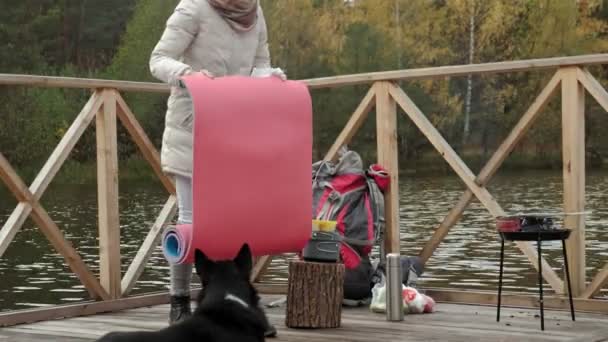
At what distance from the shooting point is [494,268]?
32.1ft

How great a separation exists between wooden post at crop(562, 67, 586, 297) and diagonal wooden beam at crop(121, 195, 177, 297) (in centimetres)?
205

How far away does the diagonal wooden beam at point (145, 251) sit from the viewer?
20.7ft

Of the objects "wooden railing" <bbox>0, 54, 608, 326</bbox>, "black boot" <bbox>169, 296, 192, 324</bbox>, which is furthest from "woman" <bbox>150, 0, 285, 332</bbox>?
"wooden railing" <bbox>0, 54, 608, 326</bbox>

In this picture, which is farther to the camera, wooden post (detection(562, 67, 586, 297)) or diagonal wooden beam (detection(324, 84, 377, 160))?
diagonal wooden beam (detection(324, 84, 377, 160))

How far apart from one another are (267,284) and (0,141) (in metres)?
30.9

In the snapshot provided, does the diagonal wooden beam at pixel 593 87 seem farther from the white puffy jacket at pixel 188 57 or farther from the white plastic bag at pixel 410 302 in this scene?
the white puffy jacket at pixel 188 57

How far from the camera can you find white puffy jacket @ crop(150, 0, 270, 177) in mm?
5004

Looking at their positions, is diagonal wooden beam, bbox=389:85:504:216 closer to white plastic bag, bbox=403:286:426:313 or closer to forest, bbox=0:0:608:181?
white plastic bag, bbox=403:286:426:313

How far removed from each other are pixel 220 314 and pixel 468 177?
2670mm

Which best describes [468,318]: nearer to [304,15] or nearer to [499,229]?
[499,229]

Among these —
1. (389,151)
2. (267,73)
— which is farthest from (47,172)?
(389,151)

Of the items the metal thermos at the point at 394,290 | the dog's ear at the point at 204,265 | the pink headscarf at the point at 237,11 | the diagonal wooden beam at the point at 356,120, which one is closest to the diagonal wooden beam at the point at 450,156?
the diagonal wooden beam at the point at 356,120

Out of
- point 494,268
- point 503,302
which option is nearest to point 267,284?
point 503,302

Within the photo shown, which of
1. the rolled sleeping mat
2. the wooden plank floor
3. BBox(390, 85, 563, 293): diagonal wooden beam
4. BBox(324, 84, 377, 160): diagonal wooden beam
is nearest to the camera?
the rolled sleeping mat
